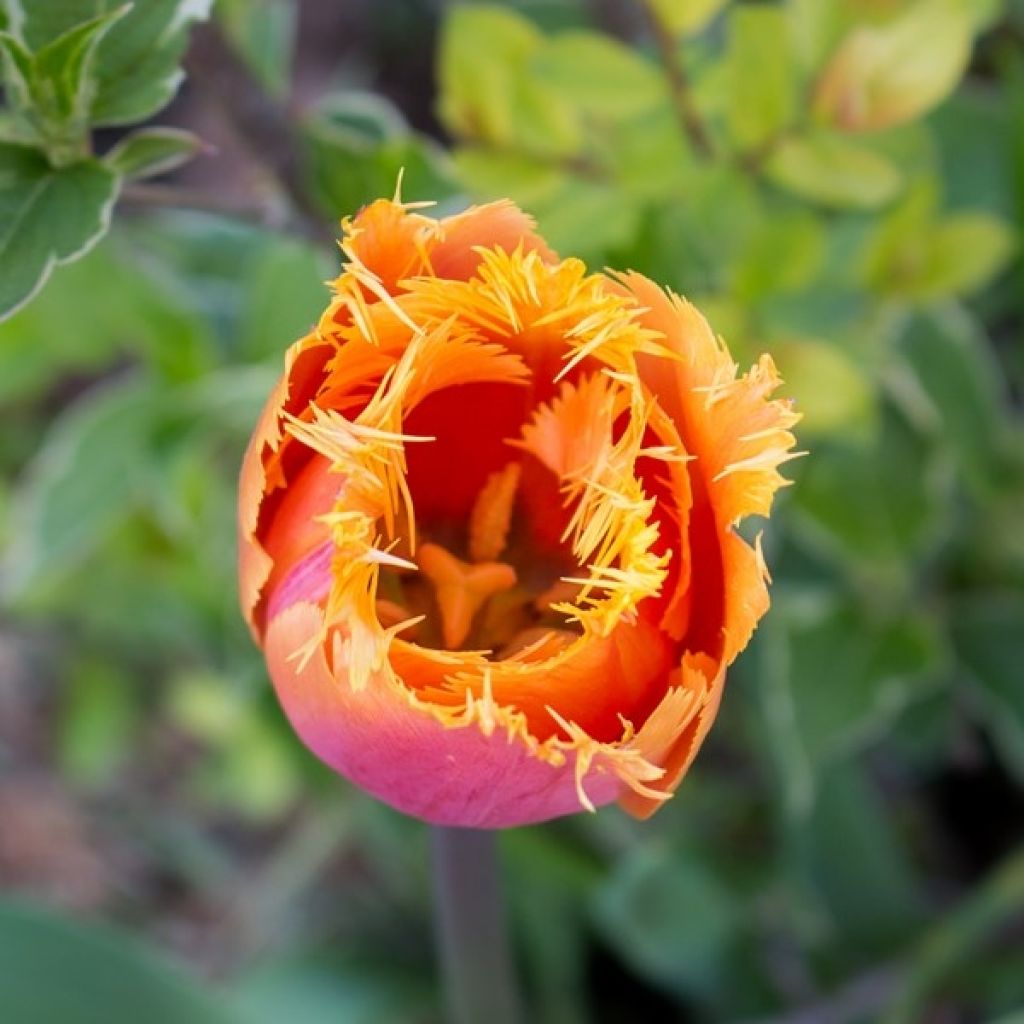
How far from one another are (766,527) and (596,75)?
0.22 metres

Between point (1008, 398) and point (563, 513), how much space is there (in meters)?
0.64

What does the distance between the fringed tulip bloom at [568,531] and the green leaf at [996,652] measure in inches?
18.2

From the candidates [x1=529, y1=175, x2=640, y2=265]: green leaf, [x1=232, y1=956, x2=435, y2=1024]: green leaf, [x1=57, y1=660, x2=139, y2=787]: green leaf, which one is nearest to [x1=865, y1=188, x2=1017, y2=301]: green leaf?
[x1=529, y1=175, x2=640, y2=265]: green leaf

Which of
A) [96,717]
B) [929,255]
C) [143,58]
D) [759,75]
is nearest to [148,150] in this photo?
[143,58]

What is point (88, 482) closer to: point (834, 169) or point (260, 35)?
point (260, 35)

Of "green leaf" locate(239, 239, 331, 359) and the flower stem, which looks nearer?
the flower stem

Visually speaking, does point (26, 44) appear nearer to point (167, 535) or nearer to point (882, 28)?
point (882, 28)

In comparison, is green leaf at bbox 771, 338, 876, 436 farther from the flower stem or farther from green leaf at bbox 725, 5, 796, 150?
the flower stem

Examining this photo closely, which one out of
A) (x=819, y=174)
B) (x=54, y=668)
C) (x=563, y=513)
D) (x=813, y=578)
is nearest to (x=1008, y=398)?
(x=813, y=578)

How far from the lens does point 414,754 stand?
32 centimetres

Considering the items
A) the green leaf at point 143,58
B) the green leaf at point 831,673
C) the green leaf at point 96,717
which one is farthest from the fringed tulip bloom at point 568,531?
the green leaf at point 96,717

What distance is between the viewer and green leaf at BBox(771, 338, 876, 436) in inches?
22.9

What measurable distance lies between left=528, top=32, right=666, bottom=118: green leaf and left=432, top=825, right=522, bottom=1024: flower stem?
0.91 ft

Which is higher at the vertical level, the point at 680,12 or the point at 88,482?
the point at 680,12
